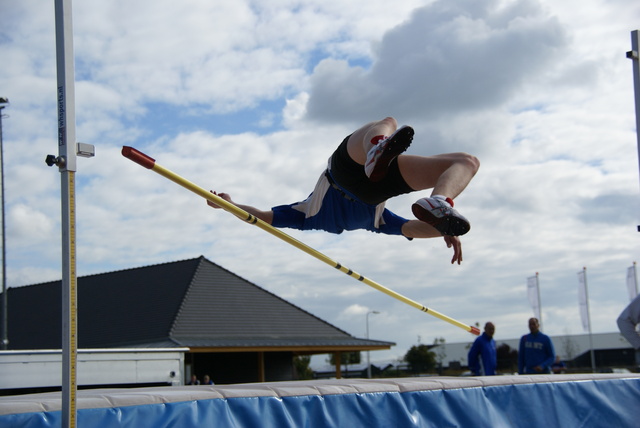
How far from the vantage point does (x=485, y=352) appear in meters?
7.73

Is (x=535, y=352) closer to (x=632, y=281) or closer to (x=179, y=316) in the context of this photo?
(x=179, y=316)

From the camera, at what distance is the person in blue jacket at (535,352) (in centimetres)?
722

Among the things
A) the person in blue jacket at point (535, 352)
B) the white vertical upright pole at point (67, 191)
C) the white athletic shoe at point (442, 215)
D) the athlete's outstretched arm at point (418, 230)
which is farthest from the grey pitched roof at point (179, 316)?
the white vertical upright pole at point (67, 191)

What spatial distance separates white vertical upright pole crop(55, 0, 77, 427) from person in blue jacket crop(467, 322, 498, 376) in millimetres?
5844

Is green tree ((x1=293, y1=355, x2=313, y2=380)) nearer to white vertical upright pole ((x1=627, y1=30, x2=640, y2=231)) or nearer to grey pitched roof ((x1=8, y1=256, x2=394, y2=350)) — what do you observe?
grey pitched roof ((x1=8, y1=256, x2=394, y2=350))

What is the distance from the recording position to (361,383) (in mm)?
3703

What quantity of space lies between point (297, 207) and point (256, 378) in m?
14.7

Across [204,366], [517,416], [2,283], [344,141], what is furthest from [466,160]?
[204,366]

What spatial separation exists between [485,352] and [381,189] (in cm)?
444

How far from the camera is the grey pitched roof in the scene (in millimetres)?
17641

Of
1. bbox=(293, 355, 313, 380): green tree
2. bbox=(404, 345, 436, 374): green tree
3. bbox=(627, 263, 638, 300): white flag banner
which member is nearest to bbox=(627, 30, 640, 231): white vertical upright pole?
bbox=(627, 263, 638, 300): white flag banner

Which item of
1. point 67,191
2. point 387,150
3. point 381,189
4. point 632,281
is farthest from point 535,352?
point 632,281

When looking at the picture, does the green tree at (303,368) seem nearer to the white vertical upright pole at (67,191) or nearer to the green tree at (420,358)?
Answer: the green tree at (420,358)

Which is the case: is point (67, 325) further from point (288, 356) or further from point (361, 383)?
point (288, 356)
